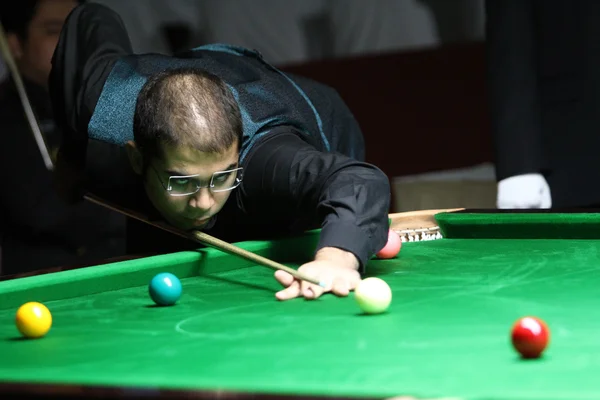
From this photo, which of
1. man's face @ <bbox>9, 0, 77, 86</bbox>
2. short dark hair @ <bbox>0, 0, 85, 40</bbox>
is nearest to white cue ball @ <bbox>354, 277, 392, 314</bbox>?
man's face @ <bbox>9, 0, 77, 86</bbox>

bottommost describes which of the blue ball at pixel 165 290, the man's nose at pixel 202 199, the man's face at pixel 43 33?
the blue ball at pixel 165 290

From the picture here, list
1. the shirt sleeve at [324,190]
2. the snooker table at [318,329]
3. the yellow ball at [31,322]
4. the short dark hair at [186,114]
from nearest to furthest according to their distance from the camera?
the snooker table at [318,329] < the yellow ball at [31,322] < the shirt sleeve at [324,190] < the short dark hair at [186,114]

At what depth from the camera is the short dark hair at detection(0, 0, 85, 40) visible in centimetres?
471

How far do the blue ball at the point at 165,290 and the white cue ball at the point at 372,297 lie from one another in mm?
402

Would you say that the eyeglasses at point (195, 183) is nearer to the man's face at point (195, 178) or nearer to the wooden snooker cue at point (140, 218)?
the man's face at point (195, 178)

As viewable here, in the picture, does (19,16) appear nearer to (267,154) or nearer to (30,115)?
(30,115)

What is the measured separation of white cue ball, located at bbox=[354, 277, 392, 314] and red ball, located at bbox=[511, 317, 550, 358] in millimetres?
433

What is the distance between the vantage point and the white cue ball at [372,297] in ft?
6.09

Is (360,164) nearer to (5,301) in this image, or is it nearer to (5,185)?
(5,301)

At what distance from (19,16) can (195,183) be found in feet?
8.06

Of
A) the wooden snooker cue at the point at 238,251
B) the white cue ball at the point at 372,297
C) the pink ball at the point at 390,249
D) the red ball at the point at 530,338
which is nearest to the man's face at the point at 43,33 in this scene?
the wooden snooker cue at the point at 238,251

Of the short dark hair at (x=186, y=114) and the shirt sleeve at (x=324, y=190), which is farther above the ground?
the short dark hair at (x=186, y=114)

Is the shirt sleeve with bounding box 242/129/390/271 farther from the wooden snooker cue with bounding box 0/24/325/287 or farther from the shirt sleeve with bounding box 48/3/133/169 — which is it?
the shirt sleeve with bounding box 48/3/133/169

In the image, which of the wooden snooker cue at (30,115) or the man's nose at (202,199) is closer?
the man's nose at (202,199)
